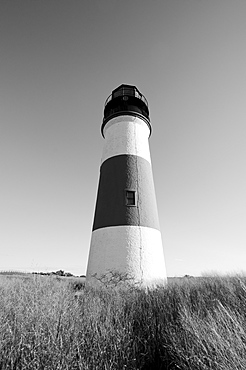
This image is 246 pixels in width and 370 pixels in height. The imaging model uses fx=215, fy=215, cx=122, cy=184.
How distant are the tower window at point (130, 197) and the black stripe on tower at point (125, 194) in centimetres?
5

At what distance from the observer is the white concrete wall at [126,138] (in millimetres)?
11883

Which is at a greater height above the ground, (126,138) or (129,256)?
(126,138)

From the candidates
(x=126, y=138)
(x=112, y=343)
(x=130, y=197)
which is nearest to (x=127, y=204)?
(x=130, y=197)

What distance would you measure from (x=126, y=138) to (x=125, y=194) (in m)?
3.34

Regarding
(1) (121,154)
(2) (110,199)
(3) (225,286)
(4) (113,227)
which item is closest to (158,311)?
(3) (225,286)

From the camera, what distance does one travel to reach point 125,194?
35.1 ft

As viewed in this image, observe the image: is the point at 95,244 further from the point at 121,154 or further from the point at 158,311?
the point at 158,311

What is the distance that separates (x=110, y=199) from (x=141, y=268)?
356 centimetres

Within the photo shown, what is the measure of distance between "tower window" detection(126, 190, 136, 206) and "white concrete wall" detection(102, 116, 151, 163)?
7.40ft

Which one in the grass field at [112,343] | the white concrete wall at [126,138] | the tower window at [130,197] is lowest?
the grass field at [112,343]

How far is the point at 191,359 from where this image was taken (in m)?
3.00

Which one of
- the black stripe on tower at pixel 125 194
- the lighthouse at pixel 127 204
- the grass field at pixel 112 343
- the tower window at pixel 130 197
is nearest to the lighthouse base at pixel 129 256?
the lighthouse at pixel 127 204

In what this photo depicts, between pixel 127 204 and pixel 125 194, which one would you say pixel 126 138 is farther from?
pixel 127 204

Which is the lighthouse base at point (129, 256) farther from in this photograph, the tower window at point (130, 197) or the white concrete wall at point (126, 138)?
the white concrete wall at point (126, 138)
